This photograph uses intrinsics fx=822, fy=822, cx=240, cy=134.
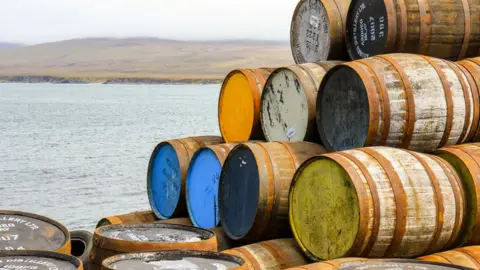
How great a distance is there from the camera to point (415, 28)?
7832 mm

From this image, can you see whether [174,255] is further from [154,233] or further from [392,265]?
[392,265]

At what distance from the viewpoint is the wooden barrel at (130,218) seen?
31.2ft

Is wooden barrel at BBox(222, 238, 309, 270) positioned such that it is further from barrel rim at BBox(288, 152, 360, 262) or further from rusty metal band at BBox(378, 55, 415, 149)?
rusty metal band at BBox(378, 55, 415, 149)

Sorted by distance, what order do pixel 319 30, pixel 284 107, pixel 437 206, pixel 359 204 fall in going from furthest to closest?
1. pixel 319 30
2. pixel 284 107
3. pixel 437 206
4. pixel 359 204

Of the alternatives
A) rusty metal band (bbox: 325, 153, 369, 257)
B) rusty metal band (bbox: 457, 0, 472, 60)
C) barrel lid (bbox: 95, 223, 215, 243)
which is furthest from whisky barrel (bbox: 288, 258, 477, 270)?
rusty metal band (bbox: 457, 0, 472, 60)

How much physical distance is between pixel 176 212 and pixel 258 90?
1706mm

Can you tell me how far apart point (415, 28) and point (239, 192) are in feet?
7.51

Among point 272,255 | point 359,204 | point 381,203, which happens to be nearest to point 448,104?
point 381,203

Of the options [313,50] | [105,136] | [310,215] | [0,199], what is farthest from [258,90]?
[105,136]

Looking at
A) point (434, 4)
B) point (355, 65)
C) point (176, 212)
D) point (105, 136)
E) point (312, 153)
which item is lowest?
point (105, 136)

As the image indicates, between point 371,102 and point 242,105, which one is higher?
point 371,102

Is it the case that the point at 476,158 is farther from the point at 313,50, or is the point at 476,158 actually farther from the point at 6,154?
the point at 6,154

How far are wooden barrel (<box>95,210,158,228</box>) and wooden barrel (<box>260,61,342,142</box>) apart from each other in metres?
2.03

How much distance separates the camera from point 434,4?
7.98 metres
